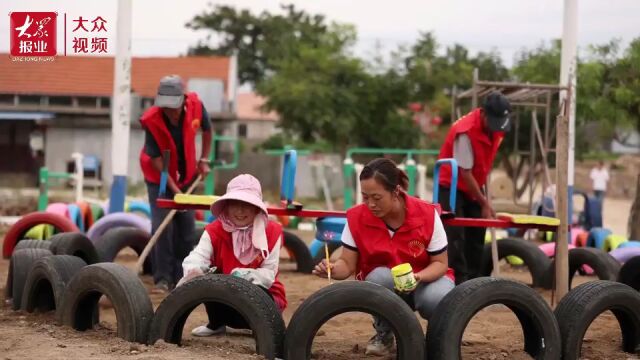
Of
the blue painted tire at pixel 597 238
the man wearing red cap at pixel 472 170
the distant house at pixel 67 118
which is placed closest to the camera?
the man wearing red cap at pixel 472 170

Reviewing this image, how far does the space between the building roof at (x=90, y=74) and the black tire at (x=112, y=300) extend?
13.6m

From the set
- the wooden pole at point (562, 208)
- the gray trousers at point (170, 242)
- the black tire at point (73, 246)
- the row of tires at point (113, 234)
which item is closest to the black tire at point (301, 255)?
the row of tires at point (113, 234)

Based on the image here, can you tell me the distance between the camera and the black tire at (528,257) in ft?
27.2

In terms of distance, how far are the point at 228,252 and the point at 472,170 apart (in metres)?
2.79

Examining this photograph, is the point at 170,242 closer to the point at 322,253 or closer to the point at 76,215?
the point at 322,253

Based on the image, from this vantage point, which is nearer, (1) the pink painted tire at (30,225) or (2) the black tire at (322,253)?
(1) the pink painted tire at (30,225)

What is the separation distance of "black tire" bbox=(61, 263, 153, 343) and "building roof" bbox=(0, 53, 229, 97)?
13613mm

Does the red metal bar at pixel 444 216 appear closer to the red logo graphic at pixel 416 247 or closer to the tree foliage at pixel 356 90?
the red logo graphic at pixel 416 247

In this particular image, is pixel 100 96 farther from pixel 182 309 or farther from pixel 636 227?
pixel 182 309

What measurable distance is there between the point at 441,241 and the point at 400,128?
23.8m

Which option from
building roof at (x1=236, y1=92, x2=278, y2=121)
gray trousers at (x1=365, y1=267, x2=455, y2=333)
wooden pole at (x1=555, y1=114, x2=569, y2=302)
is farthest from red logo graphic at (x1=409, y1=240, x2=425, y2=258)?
building roof at (x1=236, y1=92, x2=278, y2=121)

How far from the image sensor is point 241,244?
5109 millimetres

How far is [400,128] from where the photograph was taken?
28.6m

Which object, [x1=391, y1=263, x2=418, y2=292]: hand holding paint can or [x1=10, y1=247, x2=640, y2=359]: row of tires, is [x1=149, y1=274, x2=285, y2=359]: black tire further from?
[x1=391, y1=263, x2=418, y2=292]: hand holding paint can
